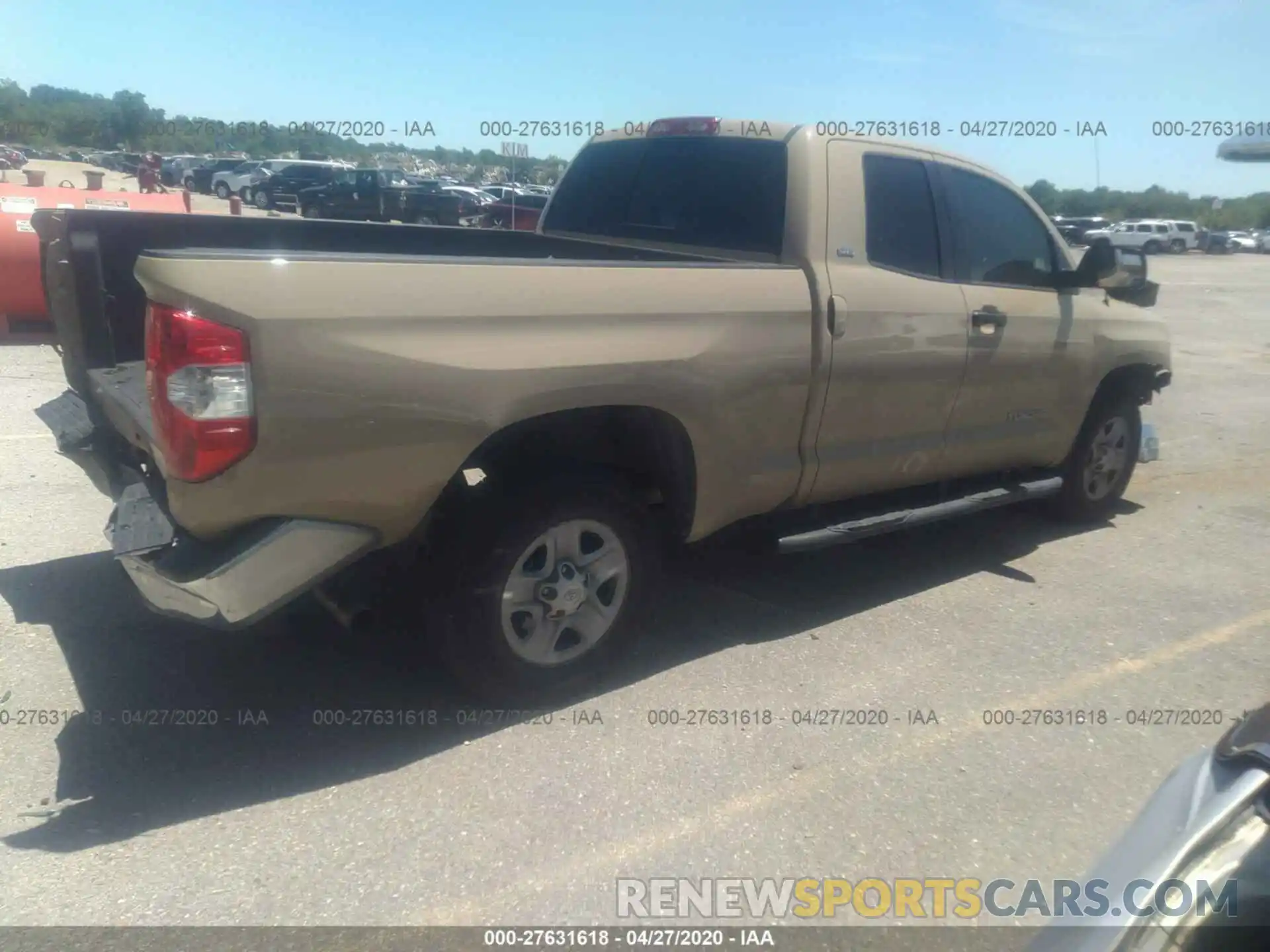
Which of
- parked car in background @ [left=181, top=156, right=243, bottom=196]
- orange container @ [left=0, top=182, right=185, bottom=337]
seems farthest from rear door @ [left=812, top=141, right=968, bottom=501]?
parked car in background @ [left=181, top=156, right=243, bottom=196]

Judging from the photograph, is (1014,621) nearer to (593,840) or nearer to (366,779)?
(593,840)

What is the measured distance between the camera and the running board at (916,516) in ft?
14.6

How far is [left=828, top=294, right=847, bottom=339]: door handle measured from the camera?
4.28 metres

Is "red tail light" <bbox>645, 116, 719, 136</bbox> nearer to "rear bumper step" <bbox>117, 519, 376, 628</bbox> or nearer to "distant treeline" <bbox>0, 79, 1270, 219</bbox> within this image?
"rear bumper step" <bbox>117, 519, 376, 628</bbox>

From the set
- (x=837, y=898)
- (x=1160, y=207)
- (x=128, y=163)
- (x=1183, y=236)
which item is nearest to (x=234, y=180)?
(x=128, y=163)

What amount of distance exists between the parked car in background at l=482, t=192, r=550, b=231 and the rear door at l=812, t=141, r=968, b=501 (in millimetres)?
20093

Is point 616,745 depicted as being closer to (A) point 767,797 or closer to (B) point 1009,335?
(A) point 767,797

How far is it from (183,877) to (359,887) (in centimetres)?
47

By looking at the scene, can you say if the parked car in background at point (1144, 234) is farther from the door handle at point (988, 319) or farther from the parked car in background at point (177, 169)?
the door handle at point (988, 319)

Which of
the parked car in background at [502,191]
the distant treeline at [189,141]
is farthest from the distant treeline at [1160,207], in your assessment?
the parked car in background at [502,191]

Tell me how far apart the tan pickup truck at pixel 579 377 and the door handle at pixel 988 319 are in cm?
3

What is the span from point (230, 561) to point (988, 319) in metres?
3.55

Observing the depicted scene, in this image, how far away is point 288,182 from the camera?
35844mm

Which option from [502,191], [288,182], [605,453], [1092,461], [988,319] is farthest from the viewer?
[502,191]
